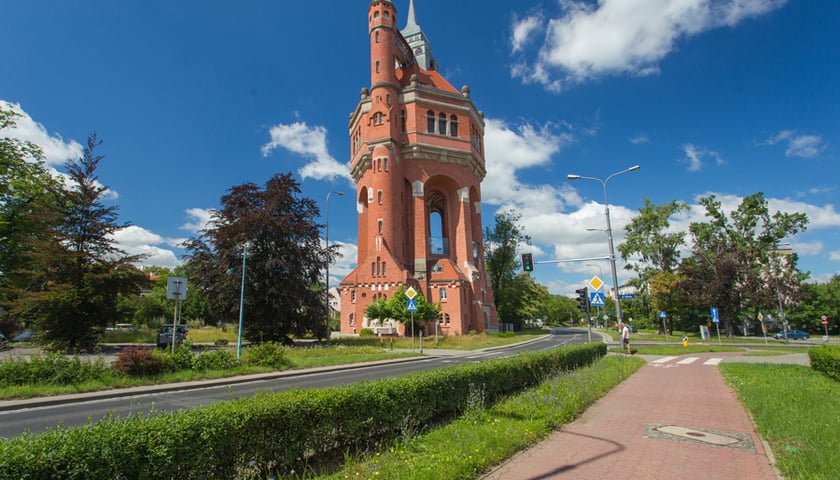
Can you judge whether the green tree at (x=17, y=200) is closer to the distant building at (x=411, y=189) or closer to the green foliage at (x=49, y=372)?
the green foliage at (x=49, y=372)

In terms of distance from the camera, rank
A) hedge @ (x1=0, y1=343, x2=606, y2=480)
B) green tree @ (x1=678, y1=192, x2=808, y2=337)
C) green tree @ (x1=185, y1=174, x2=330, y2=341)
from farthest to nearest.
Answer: green tree @ (x1=678, y1=192, x2=808, y2=337), green tree @ (x1=185, y1=174, x2=330, y2=341), hedge @ (x1=0, y1=343, x2=606, y2=480)

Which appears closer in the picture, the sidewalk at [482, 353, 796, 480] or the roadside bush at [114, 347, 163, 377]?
the sidewalk at [482, 353, 796, 480]

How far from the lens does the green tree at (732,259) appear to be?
3834 centimetres

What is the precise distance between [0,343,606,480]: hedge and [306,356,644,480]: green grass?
30 centimetres

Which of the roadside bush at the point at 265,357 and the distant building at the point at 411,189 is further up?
the distant building at the point at 411,189

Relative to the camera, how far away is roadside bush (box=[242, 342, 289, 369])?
1530 cm

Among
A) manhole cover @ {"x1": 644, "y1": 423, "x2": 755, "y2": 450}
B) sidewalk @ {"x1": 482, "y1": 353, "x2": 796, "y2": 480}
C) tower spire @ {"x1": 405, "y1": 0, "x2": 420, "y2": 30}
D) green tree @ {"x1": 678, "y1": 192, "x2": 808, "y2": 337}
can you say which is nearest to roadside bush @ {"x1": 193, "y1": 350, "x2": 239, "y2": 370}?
sidewalk @ {"x1": 482, "y1": 353, "x2": 796, "y2": 480}

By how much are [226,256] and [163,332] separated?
21.1 feet

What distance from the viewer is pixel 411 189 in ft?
147

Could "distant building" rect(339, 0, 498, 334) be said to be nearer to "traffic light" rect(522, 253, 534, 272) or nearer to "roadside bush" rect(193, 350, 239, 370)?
"traffic light" rect(522, 253, 534, 272)

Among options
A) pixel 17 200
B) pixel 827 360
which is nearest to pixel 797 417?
pixel 827 360

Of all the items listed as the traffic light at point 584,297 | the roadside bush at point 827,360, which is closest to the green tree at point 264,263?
the traffic light at point 584,297

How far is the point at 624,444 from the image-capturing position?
18.9 feet

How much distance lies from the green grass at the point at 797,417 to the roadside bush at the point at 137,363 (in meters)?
14.2
